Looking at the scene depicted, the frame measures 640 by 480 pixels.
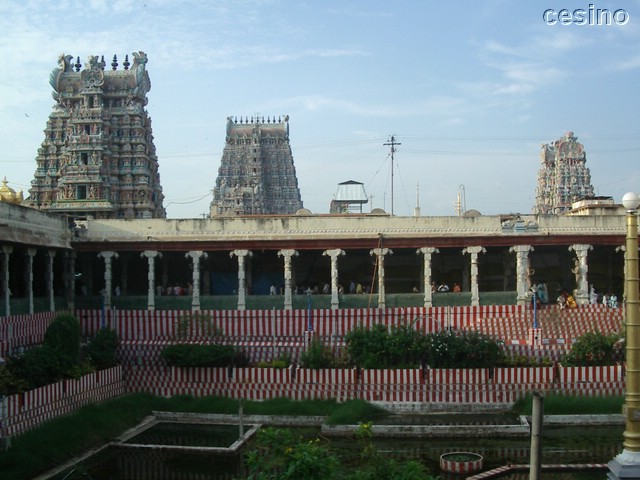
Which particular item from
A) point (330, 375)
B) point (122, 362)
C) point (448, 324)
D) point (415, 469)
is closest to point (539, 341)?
point (448, 324)

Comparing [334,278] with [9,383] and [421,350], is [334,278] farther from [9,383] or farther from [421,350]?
[9,383]

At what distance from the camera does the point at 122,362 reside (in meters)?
29.4

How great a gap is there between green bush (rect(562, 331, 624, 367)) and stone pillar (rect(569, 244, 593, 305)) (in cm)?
805

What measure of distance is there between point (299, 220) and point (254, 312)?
18.3ft

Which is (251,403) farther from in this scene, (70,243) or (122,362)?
(70,243)

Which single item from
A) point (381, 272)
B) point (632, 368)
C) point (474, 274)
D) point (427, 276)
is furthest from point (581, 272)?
point (632, 368)

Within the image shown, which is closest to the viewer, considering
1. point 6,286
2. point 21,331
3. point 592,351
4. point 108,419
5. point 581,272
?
point 108,419

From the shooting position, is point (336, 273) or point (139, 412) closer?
point (139, 412)

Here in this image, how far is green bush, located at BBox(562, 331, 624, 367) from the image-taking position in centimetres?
2686

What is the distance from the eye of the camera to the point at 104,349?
2842 centimetres

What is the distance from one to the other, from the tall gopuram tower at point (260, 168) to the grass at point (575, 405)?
6151cm

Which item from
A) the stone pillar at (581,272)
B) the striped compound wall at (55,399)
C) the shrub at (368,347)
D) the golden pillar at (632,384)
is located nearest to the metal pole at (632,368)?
the golden pillar at (632,384)

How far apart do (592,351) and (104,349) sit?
17333mm

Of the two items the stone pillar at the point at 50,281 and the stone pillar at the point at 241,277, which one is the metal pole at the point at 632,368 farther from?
the stone pillar at the point at 50,281
